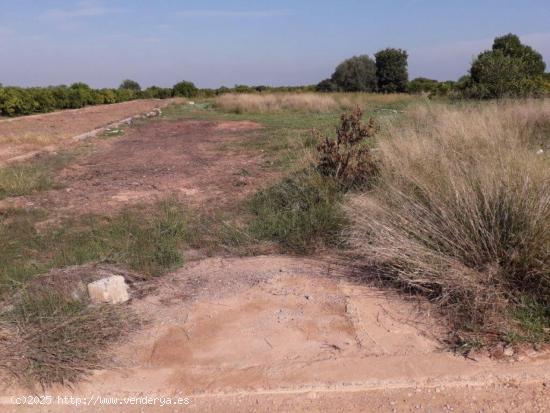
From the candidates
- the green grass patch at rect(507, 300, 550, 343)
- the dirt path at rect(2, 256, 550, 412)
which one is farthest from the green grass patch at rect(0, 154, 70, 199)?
the green grass patch at rect(507, 300, 550, 343)

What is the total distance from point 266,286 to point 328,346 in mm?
835

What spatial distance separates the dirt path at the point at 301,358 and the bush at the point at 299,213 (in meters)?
0.73

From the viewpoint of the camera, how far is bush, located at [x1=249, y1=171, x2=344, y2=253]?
4.53m

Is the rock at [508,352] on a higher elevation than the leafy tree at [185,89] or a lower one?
lower

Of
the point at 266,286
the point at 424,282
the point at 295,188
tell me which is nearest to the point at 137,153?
the point at 295,188

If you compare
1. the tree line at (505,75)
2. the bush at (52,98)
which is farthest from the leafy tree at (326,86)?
the tree line at (505,75)

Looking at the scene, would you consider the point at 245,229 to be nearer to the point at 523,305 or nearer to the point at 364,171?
the point at 364,171

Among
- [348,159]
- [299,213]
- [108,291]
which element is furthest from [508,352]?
[348,159]

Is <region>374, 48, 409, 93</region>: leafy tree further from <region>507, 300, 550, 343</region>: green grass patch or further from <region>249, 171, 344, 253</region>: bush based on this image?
<region>507, 300, 550, 343</region>: green grass patch

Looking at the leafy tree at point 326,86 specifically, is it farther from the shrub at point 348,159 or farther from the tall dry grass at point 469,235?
the tall dry grass at point 469,235

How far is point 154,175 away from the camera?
8.66m

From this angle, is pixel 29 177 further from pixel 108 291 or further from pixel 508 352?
pixel 508 352

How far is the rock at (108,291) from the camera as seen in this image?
11.5 ft

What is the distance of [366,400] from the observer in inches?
99.0
